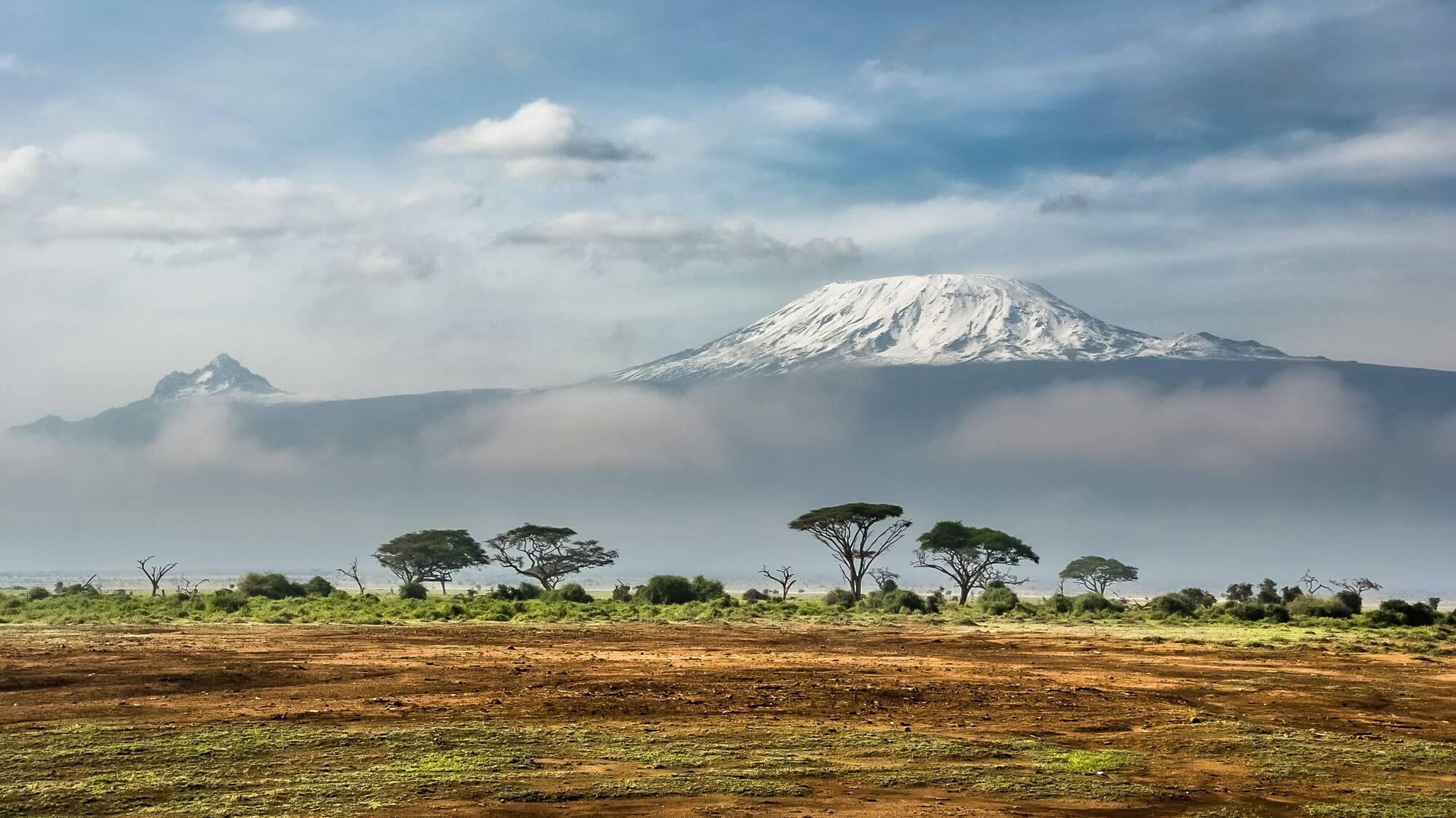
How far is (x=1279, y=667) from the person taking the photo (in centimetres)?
2662

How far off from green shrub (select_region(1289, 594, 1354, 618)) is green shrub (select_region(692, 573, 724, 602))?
92.9ft

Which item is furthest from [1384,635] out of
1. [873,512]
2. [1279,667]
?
[873,512]

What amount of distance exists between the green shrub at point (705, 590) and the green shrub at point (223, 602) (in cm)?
2327

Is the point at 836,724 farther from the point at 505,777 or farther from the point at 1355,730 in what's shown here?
the point at 1355,730

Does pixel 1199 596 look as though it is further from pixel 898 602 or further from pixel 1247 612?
pixel 1247 612

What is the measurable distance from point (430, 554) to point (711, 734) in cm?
8799

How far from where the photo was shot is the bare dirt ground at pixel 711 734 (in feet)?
42.5

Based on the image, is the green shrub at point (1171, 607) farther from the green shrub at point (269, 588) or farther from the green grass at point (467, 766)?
the green shrub at point (269, 588)

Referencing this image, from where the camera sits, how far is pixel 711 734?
1661 cm

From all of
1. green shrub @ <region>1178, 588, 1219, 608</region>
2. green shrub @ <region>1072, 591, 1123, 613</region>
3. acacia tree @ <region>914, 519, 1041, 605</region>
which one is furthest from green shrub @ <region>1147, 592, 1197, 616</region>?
acacia tree @ <region>914, 519, 1041, 605</region>

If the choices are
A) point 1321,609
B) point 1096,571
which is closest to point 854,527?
point 1321,609

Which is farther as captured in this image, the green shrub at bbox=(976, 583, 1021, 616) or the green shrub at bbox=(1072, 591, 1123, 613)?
the green shrub at bbox=(976, 583, 1021, 616)

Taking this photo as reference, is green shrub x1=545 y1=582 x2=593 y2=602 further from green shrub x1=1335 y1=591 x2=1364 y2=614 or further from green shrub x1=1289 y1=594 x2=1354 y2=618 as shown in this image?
green shrub x1=1335 y1=591 x2=1364 y2=614

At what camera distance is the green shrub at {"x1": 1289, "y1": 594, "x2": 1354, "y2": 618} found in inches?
1902
